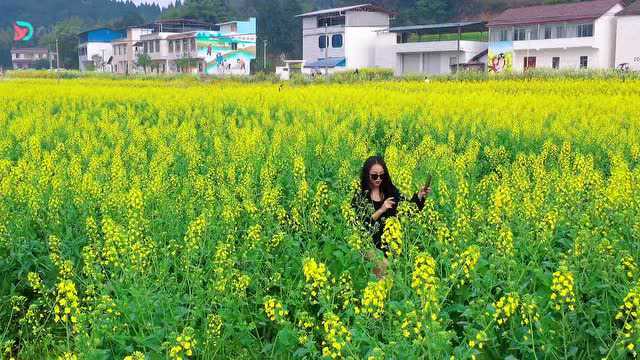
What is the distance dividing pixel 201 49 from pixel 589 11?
135ft

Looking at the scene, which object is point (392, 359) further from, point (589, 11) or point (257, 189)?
point (589, 11)

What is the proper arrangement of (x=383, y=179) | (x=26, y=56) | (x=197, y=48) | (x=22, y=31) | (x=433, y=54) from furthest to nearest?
(x=22, y=31)
(x=26, y=56)
(x=197, y=48)
(x=433, y=54)
(x=383, y=179)

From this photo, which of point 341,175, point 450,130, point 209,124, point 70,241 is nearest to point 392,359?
point 70,241

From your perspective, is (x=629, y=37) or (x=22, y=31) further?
(x=22, y=31)

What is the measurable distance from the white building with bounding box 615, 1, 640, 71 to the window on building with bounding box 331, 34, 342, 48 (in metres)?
26.4

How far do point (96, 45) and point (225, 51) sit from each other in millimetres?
32602

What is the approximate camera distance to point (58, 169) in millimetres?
7262

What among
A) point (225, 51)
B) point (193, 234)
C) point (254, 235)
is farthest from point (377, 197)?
point (225, 51)

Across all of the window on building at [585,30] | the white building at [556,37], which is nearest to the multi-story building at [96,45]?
the white building at [556,37]

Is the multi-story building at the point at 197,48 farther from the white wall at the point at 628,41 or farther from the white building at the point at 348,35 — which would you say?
the white wall at the point at 628,41

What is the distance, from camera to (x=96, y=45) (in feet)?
327

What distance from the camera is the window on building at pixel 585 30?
46803 millimetres

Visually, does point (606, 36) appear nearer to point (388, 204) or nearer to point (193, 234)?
point (388, 204)

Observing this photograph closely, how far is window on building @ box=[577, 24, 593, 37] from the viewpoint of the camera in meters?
46.8
